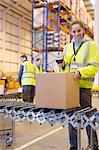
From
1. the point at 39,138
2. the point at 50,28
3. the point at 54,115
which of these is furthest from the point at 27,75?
the point at 50,28

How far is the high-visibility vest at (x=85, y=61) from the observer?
10.0ft

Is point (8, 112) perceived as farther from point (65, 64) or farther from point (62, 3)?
point (62, 3)

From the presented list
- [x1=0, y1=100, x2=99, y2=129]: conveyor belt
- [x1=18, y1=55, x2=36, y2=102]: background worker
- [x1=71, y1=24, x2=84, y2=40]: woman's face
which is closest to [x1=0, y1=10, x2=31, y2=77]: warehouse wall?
[x1=18, y1=55, x2=36, y2=102]: background worker

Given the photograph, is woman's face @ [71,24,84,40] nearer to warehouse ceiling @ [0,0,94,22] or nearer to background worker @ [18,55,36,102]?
background worker @ [18,55,36,102]

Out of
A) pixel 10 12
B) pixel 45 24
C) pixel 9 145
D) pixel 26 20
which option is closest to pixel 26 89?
pixel 9 145

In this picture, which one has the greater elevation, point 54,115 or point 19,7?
point 19,7

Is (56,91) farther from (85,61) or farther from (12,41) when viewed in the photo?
(12,41)

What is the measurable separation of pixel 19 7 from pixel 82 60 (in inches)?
660

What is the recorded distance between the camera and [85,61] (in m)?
3.14

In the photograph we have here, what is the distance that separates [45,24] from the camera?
11.5 meters

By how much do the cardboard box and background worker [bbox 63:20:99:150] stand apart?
301 millimetres

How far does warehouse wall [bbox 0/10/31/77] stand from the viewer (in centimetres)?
1749

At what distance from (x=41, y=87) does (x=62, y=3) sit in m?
9.66

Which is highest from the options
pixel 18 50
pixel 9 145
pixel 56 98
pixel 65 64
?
pixel 18 50
